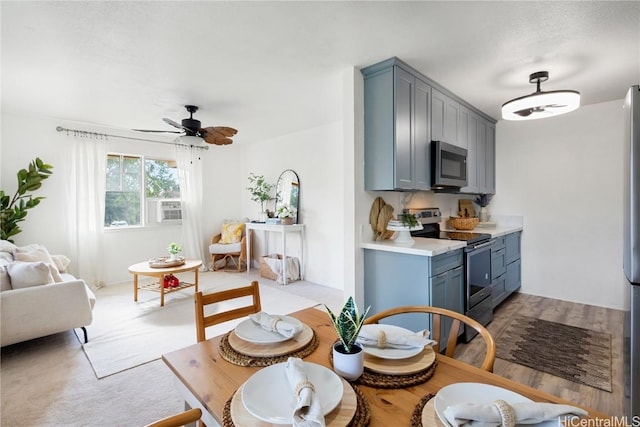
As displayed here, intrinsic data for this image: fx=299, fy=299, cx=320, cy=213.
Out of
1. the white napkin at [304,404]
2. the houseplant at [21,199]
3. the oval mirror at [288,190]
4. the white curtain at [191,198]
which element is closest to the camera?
the white napkin at [304,404]

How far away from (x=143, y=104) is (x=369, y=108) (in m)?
2.72

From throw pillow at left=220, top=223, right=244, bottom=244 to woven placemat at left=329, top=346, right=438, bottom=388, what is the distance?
198 inches

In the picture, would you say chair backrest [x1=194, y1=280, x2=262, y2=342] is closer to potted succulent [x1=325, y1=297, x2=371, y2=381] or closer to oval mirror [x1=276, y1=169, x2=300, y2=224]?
potted succulent [x1=325, y1=297, x2=371, y2=381]

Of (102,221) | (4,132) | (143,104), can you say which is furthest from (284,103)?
(4,132)

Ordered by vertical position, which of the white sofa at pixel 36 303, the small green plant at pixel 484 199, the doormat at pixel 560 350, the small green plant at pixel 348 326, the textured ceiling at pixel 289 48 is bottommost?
the doormat at pixel 560 350

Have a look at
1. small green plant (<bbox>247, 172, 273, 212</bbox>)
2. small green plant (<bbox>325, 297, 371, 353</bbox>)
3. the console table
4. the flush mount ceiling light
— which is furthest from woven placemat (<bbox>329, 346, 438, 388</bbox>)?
small green plant (<bbox>247, 172, 273, 212</bbox>)

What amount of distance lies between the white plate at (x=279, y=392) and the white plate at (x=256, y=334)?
8.6 inches

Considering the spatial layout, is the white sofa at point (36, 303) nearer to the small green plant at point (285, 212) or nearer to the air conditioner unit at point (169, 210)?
the air conditioner unit at point (169, 210)

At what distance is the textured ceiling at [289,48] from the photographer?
188 cm

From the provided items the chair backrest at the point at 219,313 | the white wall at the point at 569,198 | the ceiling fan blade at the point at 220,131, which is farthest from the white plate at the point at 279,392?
the white wall at the point at 569,198

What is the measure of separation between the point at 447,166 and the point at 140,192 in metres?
4.87

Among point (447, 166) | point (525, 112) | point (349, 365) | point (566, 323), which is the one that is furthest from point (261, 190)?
point (349, 365)

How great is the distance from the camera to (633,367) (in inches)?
54.2

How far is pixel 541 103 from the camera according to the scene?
2.66 meters
